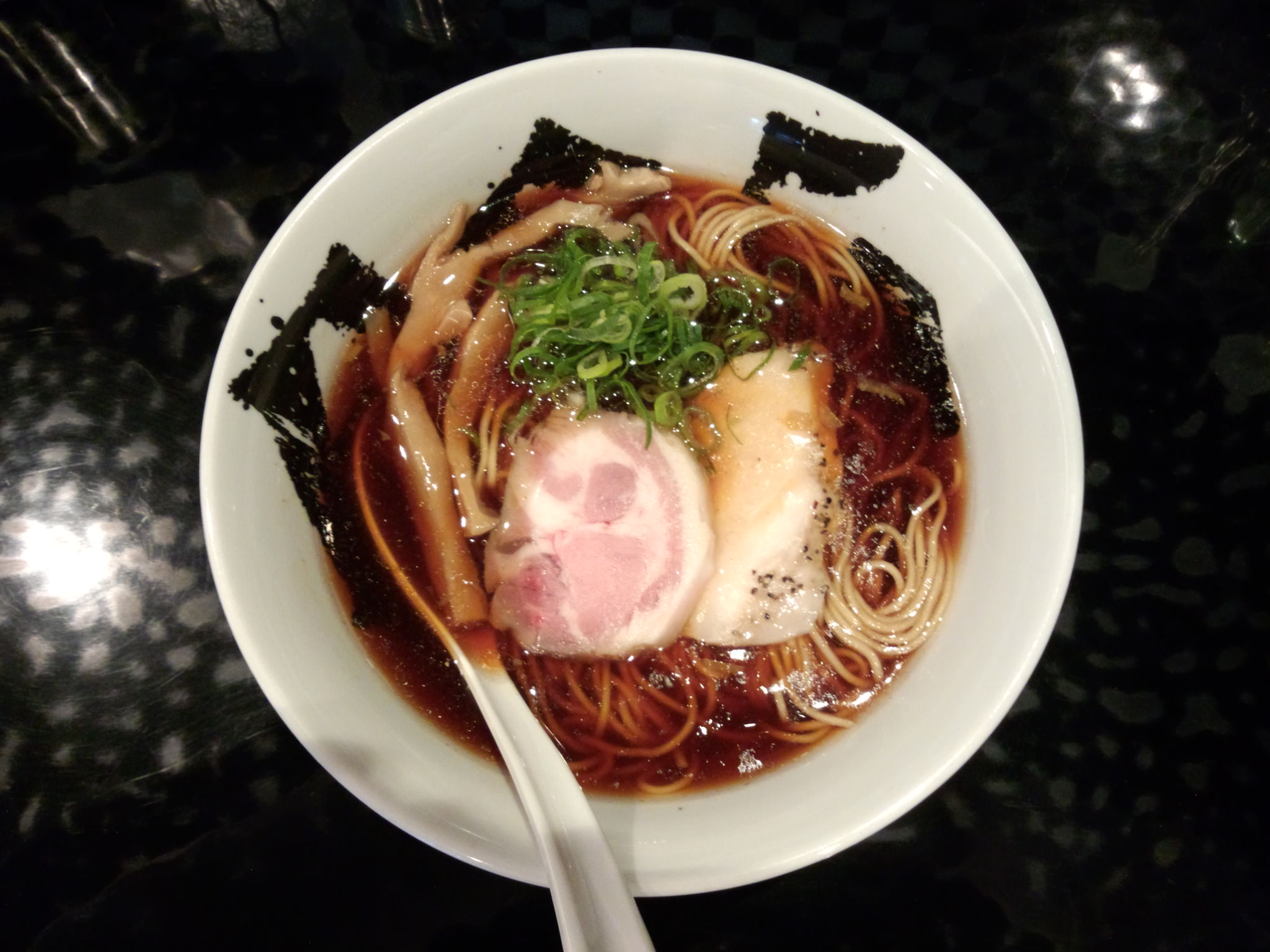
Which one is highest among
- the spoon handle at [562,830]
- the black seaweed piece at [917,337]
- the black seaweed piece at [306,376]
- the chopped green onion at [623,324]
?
the black seaweed piece at [306,376]

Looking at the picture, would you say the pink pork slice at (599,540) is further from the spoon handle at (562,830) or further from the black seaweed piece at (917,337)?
the black seaweed piece at (917,337)

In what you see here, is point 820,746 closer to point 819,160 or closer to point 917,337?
point 917,337

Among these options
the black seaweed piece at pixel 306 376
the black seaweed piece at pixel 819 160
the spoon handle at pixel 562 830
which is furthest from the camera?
the black seaweed piece at pixel 819 160

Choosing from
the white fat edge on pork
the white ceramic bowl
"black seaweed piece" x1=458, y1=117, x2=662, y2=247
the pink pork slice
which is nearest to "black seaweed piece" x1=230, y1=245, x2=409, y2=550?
the white ceramic bowl

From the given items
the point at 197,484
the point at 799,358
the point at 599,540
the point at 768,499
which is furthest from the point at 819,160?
the point at 197,484

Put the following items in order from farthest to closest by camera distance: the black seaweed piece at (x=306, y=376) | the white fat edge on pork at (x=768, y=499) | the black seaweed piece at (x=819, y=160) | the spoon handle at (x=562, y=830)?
the white fat edge on pork at (x=768, y=499)
the black seaweed piece at (x=819, y=160)
the black seaweed piece at (x=306, y=376)
the spoon handle at (x=562, y=830)

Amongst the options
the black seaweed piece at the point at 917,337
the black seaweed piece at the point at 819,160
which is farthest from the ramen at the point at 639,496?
the black seaweed piece at the point at 819,160
